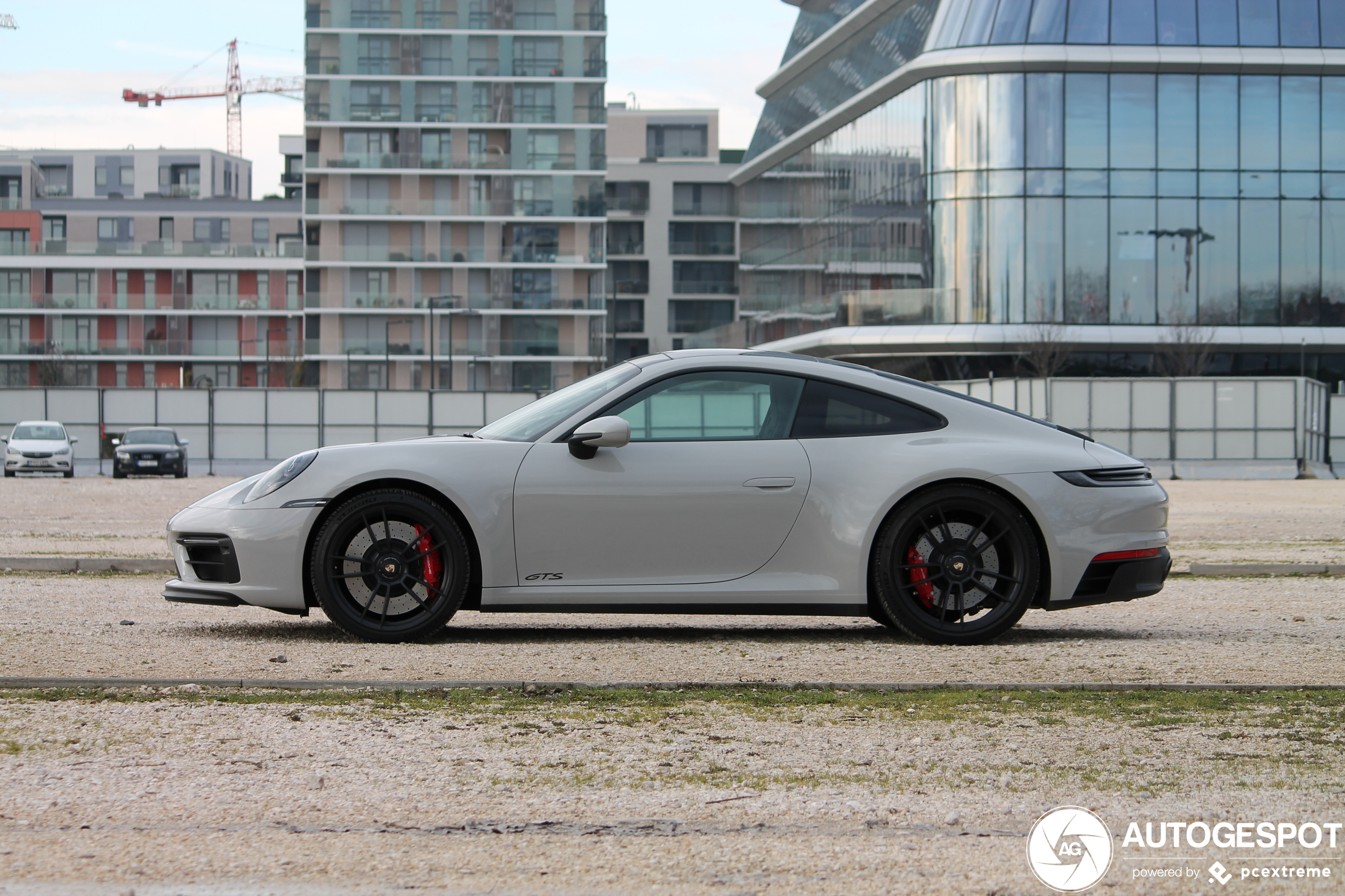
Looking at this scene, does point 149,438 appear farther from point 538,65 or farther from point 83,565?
point 538,65

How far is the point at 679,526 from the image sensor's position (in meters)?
6.68

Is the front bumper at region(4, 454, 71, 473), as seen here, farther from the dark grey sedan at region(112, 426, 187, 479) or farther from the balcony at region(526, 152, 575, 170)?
the balcony at region(526, 152, 575, 170)

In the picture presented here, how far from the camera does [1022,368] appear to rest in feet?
165

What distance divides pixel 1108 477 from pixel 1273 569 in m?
4.56

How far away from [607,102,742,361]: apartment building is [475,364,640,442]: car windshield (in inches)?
3395

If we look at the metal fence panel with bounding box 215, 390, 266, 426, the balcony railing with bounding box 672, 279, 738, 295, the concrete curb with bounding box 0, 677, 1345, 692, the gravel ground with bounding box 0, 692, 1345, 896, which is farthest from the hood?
the balcony railing with bounding box 672, 279, 738, 295

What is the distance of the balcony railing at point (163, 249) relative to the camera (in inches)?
3691

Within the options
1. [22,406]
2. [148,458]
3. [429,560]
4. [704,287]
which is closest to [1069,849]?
[429,560]

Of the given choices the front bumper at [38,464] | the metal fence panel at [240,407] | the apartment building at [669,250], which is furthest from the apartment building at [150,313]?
the front bumper at [38,464]

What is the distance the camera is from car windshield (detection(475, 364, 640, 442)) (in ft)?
22.7

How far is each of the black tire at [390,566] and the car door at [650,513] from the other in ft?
1.14

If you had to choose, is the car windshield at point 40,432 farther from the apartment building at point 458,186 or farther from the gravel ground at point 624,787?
the apartment building at point 458,186

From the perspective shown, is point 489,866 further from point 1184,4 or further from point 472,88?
point 472,88

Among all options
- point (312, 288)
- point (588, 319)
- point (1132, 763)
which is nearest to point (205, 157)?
point (312, 288)
